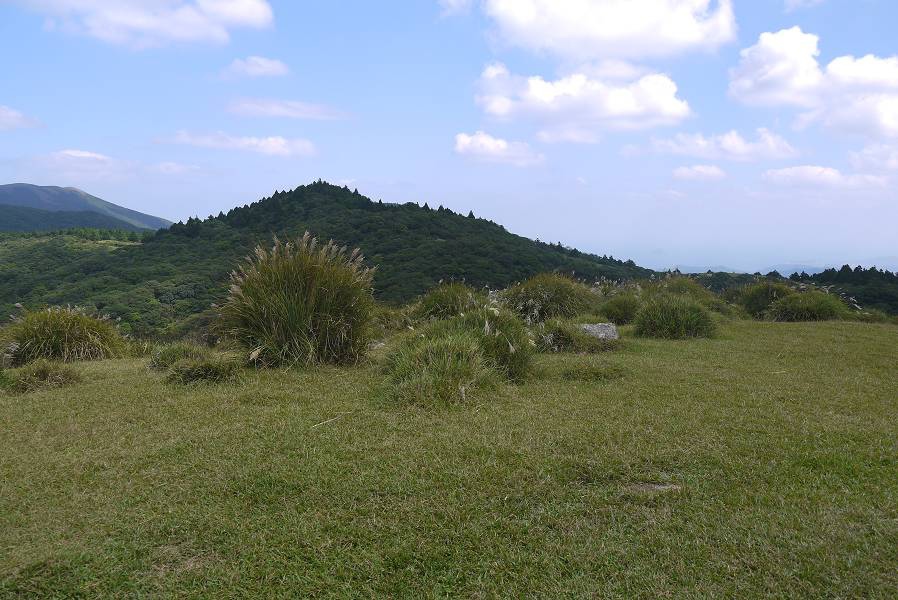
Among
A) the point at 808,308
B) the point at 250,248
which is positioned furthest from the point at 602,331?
the point at 250,248

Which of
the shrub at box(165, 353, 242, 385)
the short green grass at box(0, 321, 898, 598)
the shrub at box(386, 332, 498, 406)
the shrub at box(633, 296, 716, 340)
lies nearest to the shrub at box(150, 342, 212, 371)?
the shrub at box(165, 353, 242, 385)

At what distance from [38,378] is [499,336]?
475 centimetres

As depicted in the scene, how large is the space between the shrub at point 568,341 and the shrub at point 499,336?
35.6 inches

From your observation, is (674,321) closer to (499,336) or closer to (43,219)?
(499,336)

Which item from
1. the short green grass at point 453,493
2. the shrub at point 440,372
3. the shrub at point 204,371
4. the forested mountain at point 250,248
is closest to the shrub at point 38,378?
the short green grass at point 453,493

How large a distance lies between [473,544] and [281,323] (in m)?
4.08

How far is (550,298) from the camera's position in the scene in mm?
10445

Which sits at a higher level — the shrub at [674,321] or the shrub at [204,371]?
the shrub at [674,321]

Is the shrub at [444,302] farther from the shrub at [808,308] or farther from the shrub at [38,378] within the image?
the shrub at [808,308]

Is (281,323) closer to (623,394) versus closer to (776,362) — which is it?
(623,394)

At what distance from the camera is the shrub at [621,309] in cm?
1005

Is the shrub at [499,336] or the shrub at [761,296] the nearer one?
the shrub at [499,336]

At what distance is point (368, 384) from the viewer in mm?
5215

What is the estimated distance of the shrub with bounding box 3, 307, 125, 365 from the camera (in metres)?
7.11
